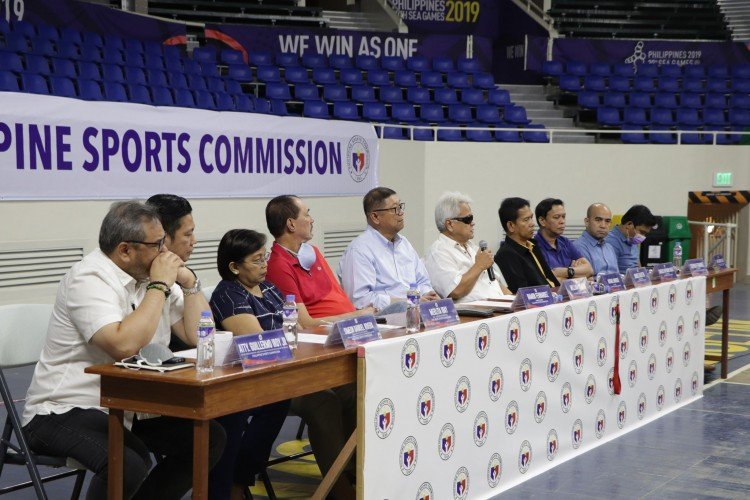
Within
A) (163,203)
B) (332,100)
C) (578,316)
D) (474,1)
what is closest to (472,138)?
(332,100)

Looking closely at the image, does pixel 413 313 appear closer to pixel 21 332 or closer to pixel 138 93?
pixel 21 332

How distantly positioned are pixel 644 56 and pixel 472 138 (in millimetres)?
4804

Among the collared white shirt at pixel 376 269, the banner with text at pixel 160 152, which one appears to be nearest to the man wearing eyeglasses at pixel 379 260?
the collared white shirt at pixel 376 269

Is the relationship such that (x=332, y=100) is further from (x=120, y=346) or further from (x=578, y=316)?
(x=120, y=346)

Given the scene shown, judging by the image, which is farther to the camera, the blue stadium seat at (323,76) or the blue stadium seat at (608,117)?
the blue stadium seat at (608,117)

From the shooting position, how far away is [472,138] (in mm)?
13164

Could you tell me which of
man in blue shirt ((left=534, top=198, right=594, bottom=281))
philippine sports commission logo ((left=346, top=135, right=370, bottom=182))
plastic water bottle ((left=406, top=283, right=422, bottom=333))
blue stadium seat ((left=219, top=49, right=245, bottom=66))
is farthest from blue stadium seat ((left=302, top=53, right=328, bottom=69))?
plastic water bottle ((left=406, top=283, right=422, bottom=333))

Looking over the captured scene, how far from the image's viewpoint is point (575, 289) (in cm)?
513

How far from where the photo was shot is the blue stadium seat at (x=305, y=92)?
12.7m

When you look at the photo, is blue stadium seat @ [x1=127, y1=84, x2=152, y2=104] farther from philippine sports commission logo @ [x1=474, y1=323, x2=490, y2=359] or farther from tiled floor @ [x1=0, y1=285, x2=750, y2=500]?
philippine sports commission logo @ [x1=474, y1=323, x2=490, y2=359]

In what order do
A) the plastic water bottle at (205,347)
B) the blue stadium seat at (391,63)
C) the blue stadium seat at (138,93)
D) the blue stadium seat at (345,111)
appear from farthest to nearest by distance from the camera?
1. the blue stadium seat at (391,63)
2. the blue stadium seat at (345,111)
3. the blue stadium seat at (138,93)
4. the plastic water bottle at (205,347)

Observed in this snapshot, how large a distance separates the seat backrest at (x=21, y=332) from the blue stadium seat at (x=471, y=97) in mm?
10736

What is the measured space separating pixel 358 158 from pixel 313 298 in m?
5.78

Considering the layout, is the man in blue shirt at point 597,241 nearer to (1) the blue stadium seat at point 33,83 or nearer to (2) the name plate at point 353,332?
(2) the name plate at point 353,332
